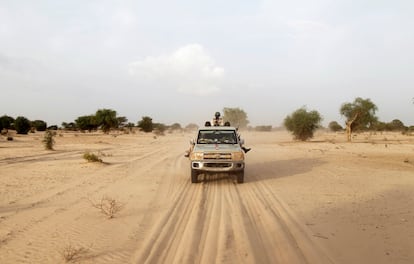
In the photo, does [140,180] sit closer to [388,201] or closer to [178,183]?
[178,183]

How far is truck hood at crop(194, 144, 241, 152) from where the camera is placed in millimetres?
12386

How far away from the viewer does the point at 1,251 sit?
558 centimetres

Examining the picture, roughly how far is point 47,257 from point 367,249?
513cm

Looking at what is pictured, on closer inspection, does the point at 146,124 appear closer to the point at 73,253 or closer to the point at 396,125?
the point at 396,125

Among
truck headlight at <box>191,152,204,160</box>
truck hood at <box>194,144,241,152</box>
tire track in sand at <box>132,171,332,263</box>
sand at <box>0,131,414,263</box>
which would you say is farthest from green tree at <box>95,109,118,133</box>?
tire track in sand at <box>132,171,332,263</box>

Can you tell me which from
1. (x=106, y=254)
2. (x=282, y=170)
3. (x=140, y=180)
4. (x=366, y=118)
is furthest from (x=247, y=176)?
(x=366, y=118)

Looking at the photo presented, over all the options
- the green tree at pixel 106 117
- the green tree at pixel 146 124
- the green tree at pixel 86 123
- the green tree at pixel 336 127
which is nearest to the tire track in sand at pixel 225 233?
the green tree at pixel 106 117

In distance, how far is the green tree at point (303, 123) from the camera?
4853cm

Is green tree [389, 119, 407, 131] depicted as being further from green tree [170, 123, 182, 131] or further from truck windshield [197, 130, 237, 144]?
truck windshield [197, 130, 237, 144]

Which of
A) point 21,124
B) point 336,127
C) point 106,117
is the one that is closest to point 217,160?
point 21,124

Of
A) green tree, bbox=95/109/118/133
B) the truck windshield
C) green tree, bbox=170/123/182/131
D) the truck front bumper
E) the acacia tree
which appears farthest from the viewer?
green tree, bbox=170/123/182/131

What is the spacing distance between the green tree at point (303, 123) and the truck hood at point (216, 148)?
123 feet

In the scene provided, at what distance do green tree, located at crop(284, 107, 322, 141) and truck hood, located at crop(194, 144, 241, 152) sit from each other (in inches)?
1471

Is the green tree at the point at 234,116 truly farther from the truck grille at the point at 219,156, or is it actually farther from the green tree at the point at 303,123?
the truck grille at the point at 219,156
